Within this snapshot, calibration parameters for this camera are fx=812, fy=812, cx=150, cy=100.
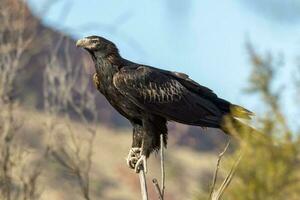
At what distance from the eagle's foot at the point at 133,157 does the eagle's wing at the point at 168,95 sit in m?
0.46

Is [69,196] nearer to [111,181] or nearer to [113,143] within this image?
[111,181]

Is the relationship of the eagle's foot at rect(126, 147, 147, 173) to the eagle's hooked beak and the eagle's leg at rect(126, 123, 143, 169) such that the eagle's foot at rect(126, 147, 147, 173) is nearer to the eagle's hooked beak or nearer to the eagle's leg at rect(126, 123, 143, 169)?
the eagle's leg at rect(126, 123, 143, 169)

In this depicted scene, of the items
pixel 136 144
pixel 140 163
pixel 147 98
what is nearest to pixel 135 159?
pixel 136 144

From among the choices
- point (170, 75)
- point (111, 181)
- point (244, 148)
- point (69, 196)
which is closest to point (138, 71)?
point (170, 75)

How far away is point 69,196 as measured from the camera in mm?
48250

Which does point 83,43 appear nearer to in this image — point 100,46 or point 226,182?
point 100,46

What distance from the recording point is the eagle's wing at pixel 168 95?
25.6 ft

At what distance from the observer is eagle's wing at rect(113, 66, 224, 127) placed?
781 cm

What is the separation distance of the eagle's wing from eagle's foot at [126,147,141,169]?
1.50 ft

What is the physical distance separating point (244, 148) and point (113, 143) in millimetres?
54767

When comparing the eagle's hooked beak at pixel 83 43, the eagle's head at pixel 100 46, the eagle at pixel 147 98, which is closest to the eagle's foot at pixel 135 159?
the eagle at pixel 147 98

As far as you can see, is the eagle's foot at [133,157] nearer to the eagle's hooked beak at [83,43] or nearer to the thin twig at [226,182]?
the eagle's hooked beak at [83,43]

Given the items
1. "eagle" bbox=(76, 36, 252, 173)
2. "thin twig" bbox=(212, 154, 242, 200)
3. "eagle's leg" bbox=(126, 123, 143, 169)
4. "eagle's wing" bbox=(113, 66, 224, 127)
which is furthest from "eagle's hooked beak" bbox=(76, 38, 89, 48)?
"thin twig" bbox=(212, 154, 242, 200)

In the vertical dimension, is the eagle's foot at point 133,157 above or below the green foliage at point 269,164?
above
